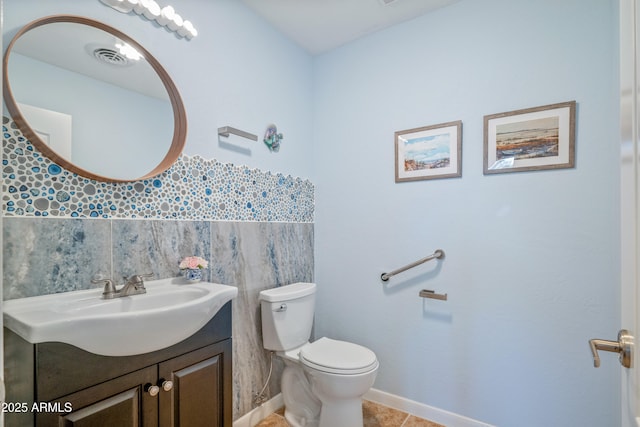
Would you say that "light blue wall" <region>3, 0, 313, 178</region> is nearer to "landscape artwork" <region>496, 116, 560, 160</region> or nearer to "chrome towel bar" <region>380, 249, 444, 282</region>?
"chrome towel bar" <region>380, 249, 444, 282</region>

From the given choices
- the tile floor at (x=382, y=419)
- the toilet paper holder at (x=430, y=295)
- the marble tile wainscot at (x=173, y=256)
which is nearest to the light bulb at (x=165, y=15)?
the marble tile wainscot at (x=173, y=256)

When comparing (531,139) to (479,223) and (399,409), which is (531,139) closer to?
(479,223)

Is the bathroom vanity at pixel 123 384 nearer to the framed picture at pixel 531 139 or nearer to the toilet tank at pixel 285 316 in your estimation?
the toilet tank at pixel 285 316

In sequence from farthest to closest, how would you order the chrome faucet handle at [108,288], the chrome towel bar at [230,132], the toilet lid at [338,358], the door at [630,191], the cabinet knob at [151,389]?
the chrome towel bar at [230,132], the toilet lid at [338,358], the chrome faucet handle at [108,288], the cabinet knob at [151,389], the door at [630,191]

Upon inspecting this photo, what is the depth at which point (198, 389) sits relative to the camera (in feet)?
4.01

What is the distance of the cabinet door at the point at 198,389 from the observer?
1133 millimetres

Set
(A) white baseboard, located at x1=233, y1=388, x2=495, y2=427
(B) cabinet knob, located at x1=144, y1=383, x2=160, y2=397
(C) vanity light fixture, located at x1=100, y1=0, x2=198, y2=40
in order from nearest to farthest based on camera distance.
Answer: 1. (B) cabinet knob, located at x1=144, y1=383, x2=160, y2=397
2. (C) vanity light fixture, located at x1=100, y1=0, x2=198, y2=40
3. (A) white baseboard, located at x1=233, y1=388, x2=495, y2=427

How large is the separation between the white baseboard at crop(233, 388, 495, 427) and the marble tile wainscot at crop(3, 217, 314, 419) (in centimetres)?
5

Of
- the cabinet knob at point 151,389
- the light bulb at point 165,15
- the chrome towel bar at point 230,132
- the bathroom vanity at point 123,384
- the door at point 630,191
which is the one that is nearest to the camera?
the door at point 630,191

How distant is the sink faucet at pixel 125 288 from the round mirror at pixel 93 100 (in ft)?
1.30

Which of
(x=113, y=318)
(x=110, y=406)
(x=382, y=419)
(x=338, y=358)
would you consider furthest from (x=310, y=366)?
(x=113, y=318)

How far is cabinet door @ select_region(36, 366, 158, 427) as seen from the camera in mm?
898

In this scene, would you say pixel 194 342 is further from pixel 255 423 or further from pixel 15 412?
pixel 255 423

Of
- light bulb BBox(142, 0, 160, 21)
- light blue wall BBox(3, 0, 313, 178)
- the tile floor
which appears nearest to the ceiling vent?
light blue wall BBox(3, 0, 313, 178)
